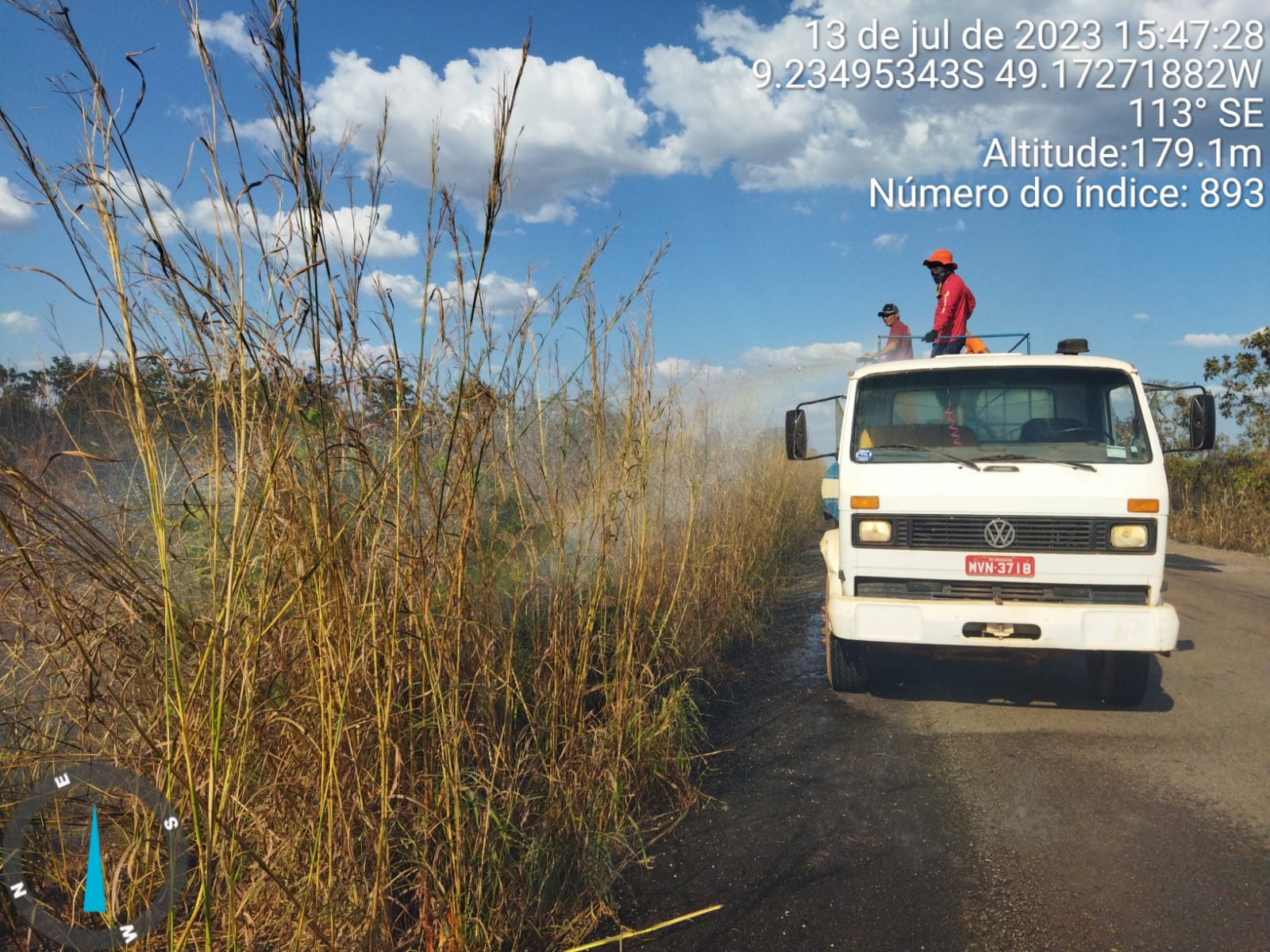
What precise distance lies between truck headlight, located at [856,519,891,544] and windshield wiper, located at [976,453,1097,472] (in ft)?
2.14

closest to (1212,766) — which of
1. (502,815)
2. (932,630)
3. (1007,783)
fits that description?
(1007,783)

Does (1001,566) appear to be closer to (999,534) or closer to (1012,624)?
(999,534)

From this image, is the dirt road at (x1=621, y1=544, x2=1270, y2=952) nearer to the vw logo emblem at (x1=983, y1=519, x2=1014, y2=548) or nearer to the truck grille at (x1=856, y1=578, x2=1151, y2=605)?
the truck grille at (x1=856, y1=578, x2=1151, y2=605)

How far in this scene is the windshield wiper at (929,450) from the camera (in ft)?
14.6

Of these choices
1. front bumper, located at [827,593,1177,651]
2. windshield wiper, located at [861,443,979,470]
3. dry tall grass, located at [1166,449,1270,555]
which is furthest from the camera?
dry tall grass, located at [1166,449,1270,555]

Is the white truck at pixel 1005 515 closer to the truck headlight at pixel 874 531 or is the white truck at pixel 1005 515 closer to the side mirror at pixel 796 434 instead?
the truck headlight at pixel 874 531

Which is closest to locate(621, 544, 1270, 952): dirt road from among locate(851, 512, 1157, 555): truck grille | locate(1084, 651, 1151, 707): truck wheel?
locate(1084, 651, 1151, 707): truck wheel

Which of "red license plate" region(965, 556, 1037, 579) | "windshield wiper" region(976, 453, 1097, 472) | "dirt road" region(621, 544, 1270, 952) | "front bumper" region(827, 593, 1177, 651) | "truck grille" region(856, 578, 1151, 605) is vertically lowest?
"dirt road" region(621, 544, 1270, 952)

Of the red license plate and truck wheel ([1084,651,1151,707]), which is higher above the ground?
the red license plate

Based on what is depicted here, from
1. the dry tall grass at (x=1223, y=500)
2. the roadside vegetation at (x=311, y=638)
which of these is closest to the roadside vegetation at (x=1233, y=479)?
the dry tall grass at (x=1223, y=500)

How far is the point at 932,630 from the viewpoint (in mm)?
4297

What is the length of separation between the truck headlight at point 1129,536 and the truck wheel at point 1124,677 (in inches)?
25.5

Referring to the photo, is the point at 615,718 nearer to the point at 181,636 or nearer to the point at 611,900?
the point at 611,900

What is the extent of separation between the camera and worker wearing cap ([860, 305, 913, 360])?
6.12 metres
